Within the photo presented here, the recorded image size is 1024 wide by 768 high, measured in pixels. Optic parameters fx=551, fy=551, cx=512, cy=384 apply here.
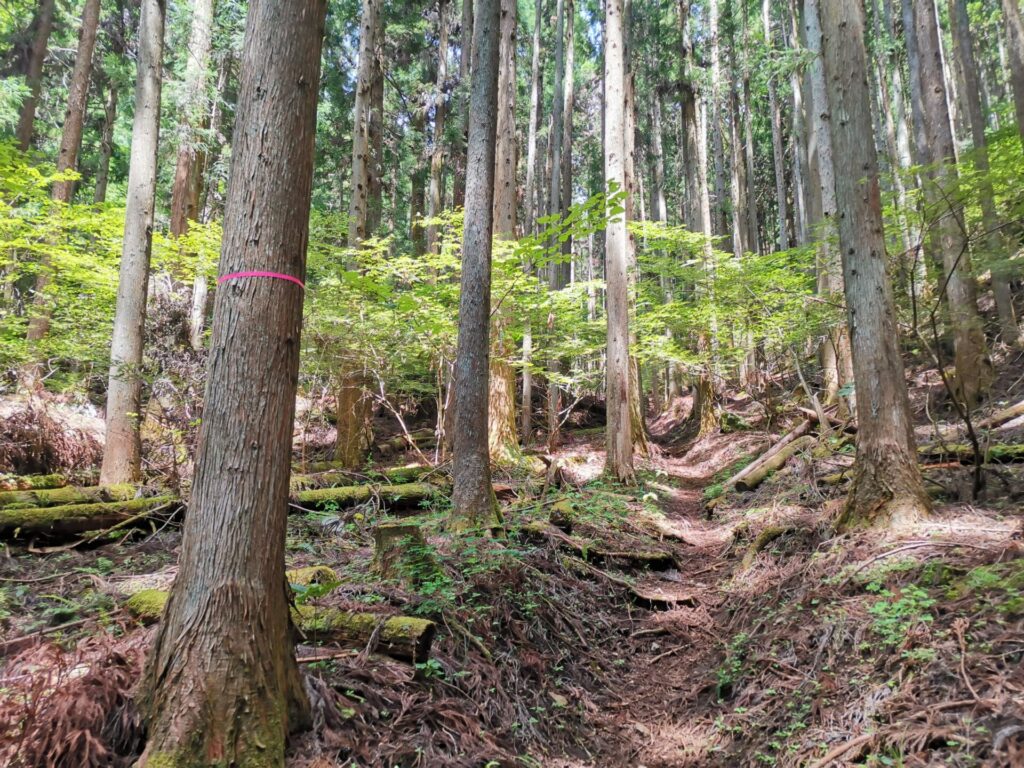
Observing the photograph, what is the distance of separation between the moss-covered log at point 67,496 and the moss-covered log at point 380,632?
467 cm

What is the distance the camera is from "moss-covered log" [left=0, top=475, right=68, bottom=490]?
6805 mm

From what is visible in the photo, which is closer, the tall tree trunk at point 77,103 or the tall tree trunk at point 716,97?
the tall tree trunk at point 77,103

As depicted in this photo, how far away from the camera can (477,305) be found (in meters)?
6.01

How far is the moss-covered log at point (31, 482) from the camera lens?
6.80 m

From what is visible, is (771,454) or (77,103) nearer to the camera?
(771,454)

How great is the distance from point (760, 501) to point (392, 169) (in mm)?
19935

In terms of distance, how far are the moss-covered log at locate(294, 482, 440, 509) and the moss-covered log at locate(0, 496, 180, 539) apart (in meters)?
1.56

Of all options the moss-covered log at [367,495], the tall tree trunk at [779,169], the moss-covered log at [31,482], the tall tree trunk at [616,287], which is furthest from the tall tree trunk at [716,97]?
the moss-covered log at [31,482]

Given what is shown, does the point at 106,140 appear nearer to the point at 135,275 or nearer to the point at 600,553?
the point at 135,275

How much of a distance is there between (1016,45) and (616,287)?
726 centimetres

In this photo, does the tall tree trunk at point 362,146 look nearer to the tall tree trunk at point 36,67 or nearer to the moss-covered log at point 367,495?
the moss-covered log at point 367,495

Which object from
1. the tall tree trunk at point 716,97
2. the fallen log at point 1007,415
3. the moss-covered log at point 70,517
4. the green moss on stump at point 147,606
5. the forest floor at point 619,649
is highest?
the tall tree trunk at point 716,97

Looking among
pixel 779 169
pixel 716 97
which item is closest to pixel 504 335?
pixel 716 97

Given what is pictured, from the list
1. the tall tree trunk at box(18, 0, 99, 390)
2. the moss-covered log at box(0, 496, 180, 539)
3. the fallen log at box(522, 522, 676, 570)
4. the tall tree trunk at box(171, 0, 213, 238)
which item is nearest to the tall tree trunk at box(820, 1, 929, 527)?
the fallen log at box(522, 522, 676, 570)
